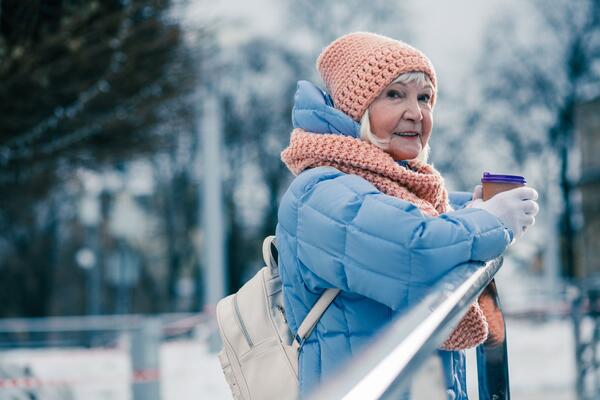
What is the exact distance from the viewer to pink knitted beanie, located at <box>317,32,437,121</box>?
2.22 meters

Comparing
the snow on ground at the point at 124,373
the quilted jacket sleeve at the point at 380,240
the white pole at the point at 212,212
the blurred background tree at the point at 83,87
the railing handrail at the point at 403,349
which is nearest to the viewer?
the railing handrail at the point at 403,349

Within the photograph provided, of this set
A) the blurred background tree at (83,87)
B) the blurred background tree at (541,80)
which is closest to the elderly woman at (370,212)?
the blurred background tree at (83,87)

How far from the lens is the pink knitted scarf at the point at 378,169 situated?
2023mm

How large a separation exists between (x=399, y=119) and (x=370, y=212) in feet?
1.43

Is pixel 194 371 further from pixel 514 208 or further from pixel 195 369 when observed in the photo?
pixel 514 208

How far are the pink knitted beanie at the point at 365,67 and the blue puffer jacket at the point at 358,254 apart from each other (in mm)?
268

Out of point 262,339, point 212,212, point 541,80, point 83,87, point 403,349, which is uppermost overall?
point 541,80

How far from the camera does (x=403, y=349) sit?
1.35 meters

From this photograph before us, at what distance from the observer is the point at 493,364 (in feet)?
7.02

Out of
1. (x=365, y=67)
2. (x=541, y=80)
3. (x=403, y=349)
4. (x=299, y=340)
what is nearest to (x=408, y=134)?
(x=365, y=67)

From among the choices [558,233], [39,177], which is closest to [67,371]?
[39,177]

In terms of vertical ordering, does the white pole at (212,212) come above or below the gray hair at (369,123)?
below

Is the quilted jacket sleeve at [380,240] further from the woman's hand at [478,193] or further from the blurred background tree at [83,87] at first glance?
the blurred background tree at [83,87]

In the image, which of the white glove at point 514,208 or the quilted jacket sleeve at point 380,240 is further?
the white glove at point 514,208
